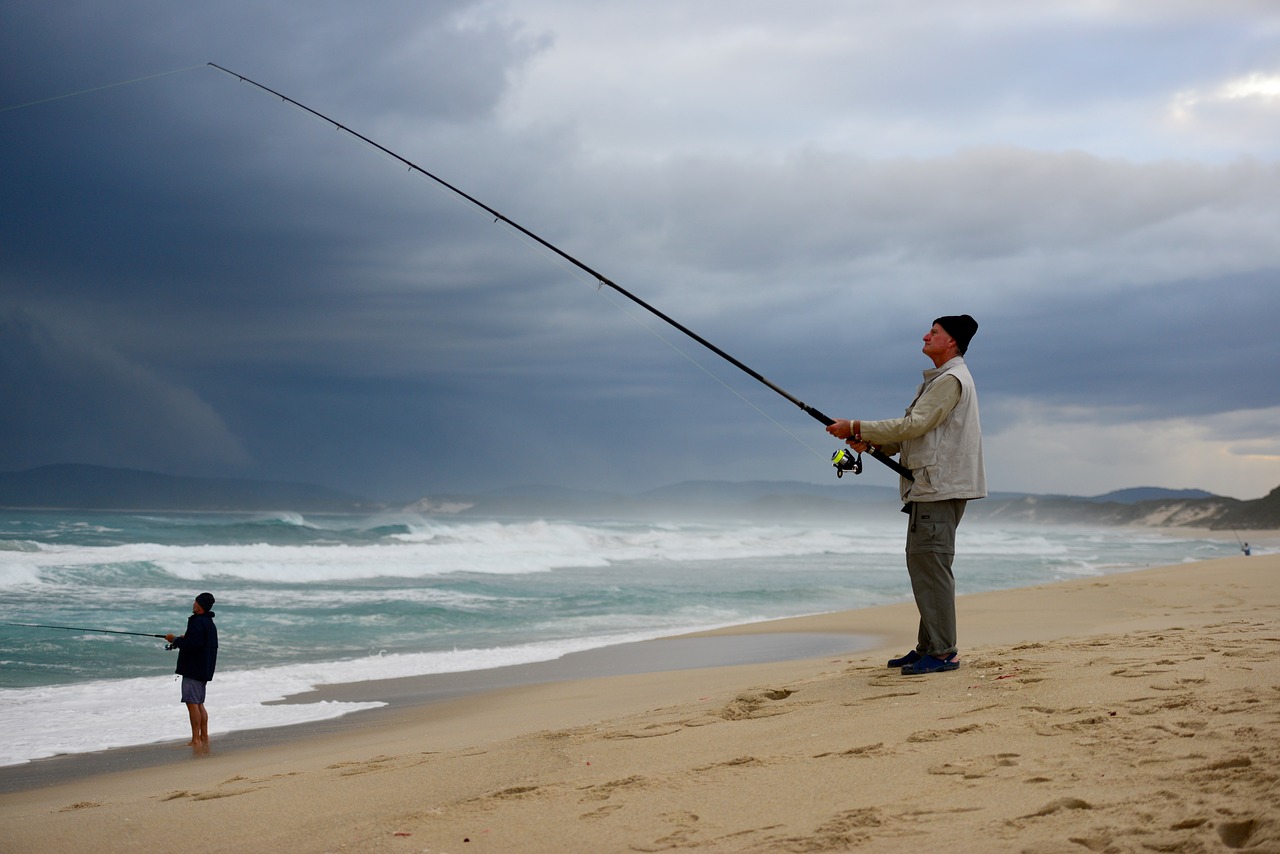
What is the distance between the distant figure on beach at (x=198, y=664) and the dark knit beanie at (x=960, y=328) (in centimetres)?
480

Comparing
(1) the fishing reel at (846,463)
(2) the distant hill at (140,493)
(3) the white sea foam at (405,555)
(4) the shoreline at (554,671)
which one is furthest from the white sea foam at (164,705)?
(2) the distant hill at (140,493)

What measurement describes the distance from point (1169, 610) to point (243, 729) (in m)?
8.51

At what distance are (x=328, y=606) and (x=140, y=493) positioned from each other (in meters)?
97.8

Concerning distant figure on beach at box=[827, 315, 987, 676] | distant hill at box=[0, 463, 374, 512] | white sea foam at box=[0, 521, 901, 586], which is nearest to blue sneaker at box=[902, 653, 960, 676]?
distant figure on beach at box=[827, 315, 987, 676]

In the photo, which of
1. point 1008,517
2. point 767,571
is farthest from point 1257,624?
point 1008,517

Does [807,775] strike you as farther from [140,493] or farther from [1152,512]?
[140,493]

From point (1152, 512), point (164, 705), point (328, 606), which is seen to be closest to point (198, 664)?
point (164, 705)

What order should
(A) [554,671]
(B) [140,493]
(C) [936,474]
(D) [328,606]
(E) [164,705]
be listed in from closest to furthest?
(C) [936,474]
(E) [164,705]
(A) [554,671]
(D) [328,606]
(B) [140,493]

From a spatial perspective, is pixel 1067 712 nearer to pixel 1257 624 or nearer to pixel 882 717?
pixel 882 717

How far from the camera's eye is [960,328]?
490 cm

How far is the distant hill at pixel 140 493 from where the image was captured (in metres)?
91.1

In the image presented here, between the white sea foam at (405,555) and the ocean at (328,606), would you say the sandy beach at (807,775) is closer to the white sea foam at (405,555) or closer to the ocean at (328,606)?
the ocean at (328,606)

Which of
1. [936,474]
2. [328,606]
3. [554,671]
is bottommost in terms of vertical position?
[554,671]

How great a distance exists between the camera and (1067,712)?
3.50m
